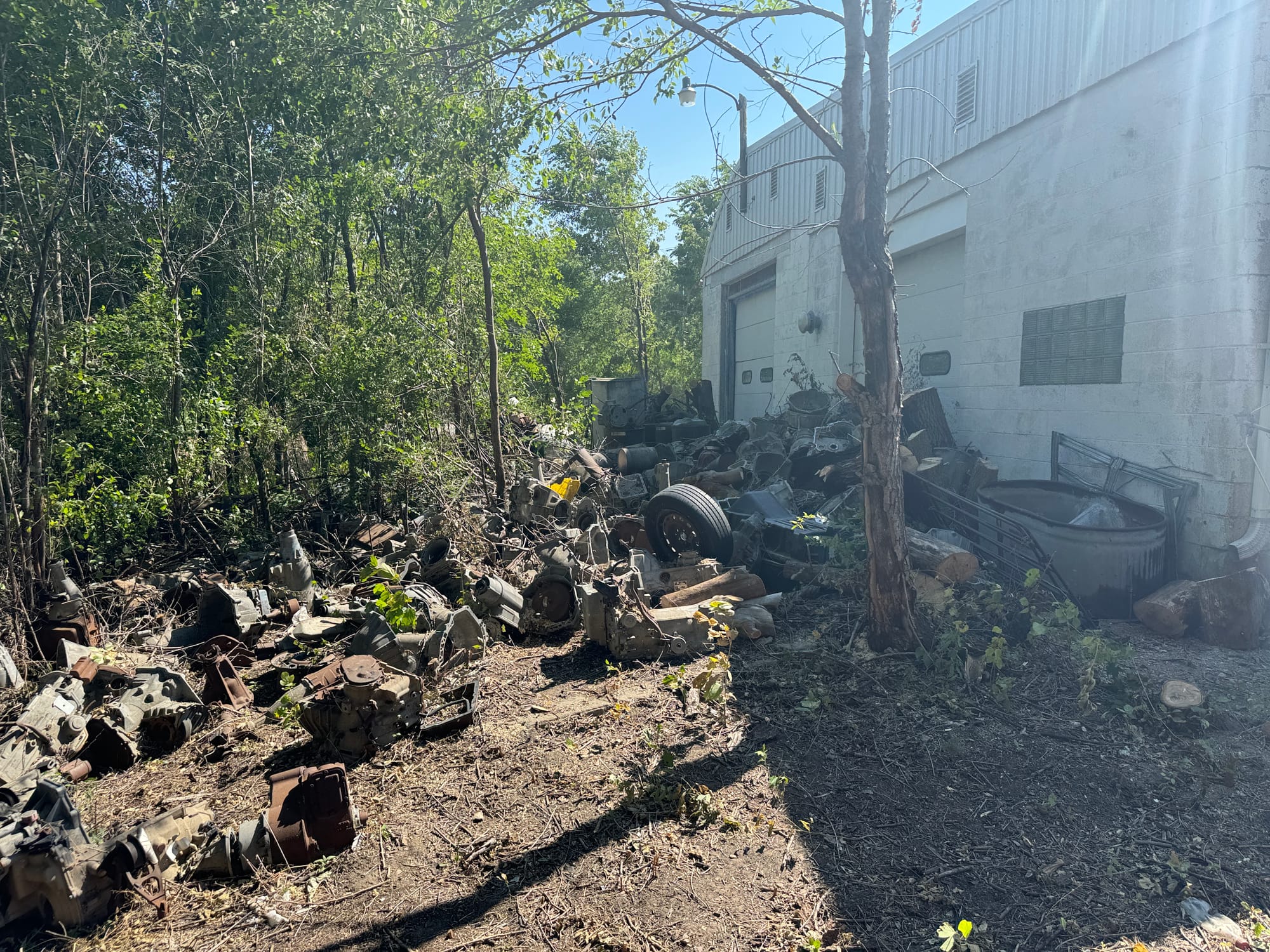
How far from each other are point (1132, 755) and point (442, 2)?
7.90 m

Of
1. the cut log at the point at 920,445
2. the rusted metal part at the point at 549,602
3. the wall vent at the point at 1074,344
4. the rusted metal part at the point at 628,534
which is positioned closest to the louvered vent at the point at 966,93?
the wall vent at the point at 1074,344

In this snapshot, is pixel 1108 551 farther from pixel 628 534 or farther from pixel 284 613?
pixel 284 613

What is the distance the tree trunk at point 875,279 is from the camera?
4.18 meters

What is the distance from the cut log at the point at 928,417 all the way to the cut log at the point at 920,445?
374 millimetres

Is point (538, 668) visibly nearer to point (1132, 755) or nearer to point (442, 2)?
point (1132, 755)

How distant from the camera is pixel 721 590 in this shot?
219 inches

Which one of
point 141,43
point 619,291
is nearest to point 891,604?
point 141,43

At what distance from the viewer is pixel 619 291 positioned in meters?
24.5

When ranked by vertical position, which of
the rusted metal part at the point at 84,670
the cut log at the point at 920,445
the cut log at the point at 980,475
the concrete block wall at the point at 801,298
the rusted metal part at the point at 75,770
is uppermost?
the concrete block wall at the point at 801,298

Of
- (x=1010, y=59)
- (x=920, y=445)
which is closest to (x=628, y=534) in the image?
(x=920, y=445)

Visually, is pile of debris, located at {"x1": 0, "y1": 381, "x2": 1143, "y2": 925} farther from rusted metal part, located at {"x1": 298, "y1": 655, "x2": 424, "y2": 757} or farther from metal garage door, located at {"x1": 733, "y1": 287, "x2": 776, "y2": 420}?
metal garage door, located at {"x1": 733, "y1": 287, "x2": 776, "y2": 420}

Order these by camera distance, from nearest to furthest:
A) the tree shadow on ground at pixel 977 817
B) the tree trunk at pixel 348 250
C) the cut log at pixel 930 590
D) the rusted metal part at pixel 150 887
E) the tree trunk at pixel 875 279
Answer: the tree shadow on ground at pixel 977 817
the rusted metal part at pixel 150 887
the tree trunk at pixel 875 279
the cut log at pixel 930 590
the tree trunk at pixel 348 250

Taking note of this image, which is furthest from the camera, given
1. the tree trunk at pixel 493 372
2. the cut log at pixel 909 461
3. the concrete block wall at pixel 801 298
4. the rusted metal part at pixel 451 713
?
the concrete block wall at pixel 801 298

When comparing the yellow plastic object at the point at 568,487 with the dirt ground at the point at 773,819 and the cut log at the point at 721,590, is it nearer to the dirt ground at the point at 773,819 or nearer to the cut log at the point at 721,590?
the cut log at the point at 721,590
